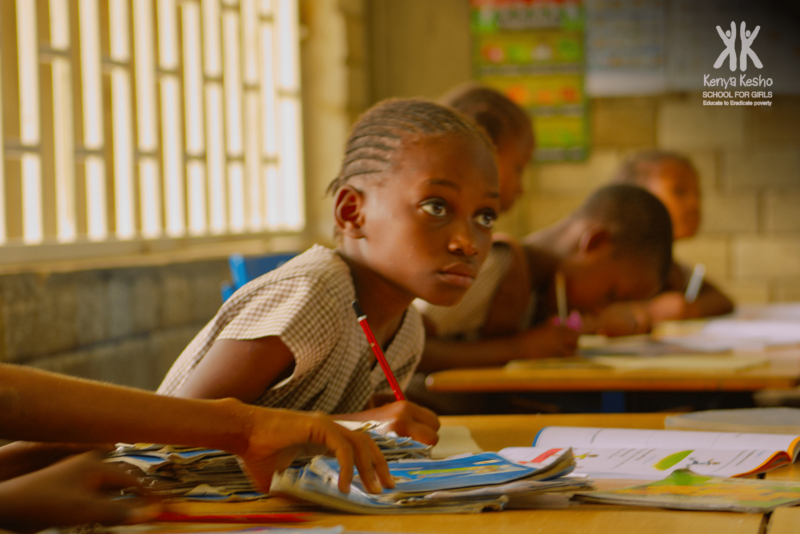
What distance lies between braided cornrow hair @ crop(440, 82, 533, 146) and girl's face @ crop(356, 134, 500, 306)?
1.20 metres

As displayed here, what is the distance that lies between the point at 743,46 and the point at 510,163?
105 inches

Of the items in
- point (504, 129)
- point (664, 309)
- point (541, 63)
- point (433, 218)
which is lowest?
point (664, 309)

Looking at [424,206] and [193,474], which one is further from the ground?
[424,206]

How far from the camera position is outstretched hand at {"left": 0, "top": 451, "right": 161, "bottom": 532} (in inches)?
27.3

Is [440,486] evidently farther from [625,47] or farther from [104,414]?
[625,47]

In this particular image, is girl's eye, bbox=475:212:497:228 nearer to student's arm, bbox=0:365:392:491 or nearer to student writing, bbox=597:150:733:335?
student's arm, bbox=0:365:392:491

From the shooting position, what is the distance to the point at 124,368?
2645 millimetres

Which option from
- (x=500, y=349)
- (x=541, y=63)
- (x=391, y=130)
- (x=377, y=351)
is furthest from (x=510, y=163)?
(x=541, y=63)

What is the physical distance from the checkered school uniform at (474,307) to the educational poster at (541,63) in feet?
8.28

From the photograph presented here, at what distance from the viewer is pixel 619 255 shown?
247 centimetres

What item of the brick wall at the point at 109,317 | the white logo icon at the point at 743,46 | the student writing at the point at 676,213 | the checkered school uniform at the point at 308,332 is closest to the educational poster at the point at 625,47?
the white logo icon at the point at 743,46

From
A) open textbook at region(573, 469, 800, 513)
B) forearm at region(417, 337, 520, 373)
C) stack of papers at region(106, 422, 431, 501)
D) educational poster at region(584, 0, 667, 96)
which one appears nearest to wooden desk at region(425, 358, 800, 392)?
forearm at region(417, 337, 520, 373)

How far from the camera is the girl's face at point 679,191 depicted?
12.0 feet

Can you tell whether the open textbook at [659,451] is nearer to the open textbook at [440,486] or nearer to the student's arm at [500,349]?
the open textbook at [440,486]
